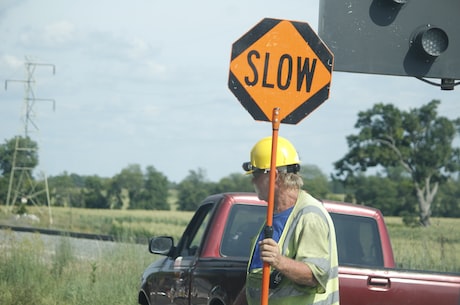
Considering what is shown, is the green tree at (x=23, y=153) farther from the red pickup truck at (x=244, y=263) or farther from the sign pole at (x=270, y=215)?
the sign pole at (x=270, y=215)

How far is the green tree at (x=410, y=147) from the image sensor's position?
7419 centimetres

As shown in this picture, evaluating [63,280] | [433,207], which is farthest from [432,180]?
[63,280]

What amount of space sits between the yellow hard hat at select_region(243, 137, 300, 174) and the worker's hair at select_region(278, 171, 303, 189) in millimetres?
36

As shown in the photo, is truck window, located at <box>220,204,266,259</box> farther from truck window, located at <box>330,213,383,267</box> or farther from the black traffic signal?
the black traffic signal

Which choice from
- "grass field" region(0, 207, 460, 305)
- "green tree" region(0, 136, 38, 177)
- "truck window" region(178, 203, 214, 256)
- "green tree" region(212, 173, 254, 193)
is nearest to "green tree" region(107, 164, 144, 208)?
"green tree" region(212, 173, 254, 193)

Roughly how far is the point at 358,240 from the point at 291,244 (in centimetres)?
307

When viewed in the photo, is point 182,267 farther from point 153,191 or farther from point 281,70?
point 153,191

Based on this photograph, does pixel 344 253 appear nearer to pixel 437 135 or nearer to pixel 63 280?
pixel 63 280

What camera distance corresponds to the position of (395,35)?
8094 millimetres

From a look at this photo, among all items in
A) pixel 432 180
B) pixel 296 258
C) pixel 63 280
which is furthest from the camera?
pixel 432 180

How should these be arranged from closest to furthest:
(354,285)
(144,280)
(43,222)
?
(354,285) → (144,280) → (43,222)

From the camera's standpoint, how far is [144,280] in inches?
408

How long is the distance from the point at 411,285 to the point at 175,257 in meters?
3.06

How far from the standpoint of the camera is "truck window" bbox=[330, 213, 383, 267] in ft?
27.9
